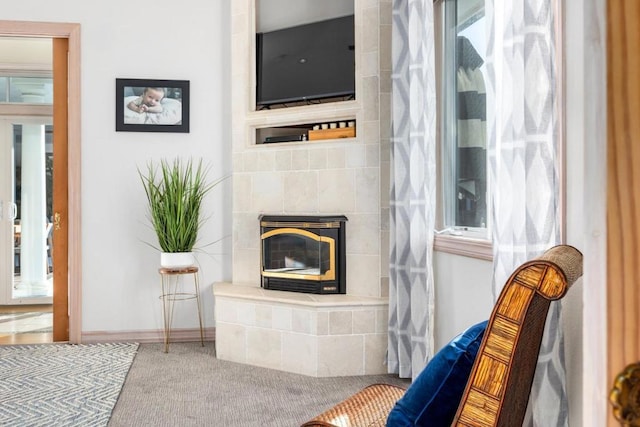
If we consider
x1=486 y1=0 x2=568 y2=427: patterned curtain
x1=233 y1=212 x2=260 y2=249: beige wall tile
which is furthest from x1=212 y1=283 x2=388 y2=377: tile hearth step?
x1=486 y1=0 x2=568 y2=427: patterned curtain

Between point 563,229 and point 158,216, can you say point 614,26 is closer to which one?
point 563,229

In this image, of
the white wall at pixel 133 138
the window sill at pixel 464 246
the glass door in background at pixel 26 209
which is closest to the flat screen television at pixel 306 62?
the white wall at pixel 133 138

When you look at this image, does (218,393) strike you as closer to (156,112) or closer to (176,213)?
(176,213)

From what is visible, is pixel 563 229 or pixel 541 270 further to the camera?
pixel 563 229

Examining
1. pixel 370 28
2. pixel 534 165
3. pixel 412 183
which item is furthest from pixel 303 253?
pixel 534 165

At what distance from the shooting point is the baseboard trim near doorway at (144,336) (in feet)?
14.5

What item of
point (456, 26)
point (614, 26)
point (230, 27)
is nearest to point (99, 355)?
point (230, 27)

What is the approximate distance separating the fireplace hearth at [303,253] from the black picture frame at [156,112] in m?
1.12

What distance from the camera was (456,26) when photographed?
10.5 ft

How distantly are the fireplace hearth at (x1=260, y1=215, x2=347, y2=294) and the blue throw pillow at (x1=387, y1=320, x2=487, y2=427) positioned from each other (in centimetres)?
232

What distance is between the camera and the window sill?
2.52 meters

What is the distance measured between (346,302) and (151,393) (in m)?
1.24

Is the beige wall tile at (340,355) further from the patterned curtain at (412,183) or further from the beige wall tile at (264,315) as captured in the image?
the beige wall tile at (264,315)

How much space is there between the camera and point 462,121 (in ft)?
10.3
